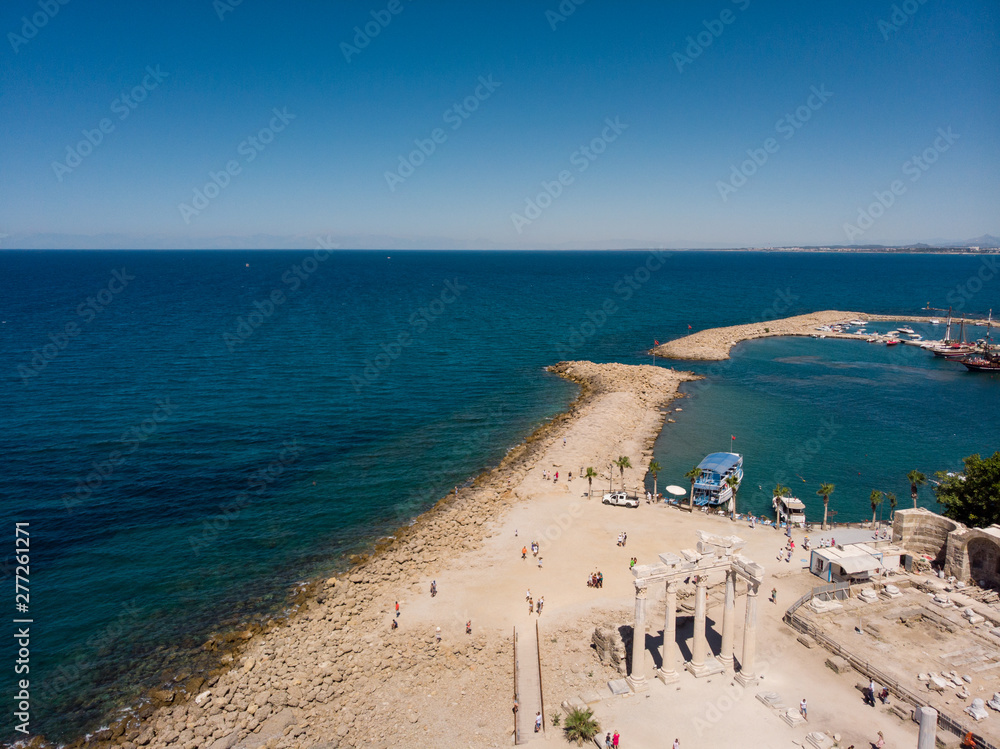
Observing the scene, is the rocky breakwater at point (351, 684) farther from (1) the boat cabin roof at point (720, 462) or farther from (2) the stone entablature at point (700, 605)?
(1) the boat cabin roof at point (720, 462)

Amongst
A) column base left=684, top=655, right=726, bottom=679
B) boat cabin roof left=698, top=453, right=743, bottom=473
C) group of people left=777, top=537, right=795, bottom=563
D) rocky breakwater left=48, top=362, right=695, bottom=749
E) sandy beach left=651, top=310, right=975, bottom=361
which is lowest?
rocky breakwater left=48, top=362, right=695, bottom=749

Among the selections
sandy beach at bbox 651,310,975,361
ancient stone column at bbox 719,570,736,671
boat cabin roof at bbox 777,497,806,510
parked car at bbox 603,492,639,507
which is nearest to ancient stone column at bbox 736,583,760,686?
ancient stone column at bbox 719,570,736,671

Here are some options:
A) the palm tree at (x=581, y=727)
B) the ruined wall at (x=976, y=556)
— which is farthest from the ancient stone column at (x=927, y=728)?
the ruined wall at (x=976, y=556)

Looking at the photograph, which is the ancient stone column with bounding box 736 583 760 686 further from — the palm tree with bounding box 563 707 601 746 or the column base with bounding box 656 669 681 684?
the palm tree with bounding box 563 707 601 746

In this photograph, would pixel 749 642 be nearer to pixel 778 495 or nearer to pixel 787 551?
pixel 787 551

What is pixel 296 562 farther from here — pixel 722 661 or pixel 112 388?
pixel 112 388

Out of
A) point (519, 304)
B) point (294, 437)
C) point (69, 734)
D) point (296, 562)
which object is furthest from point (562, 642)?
point (519, 304)
